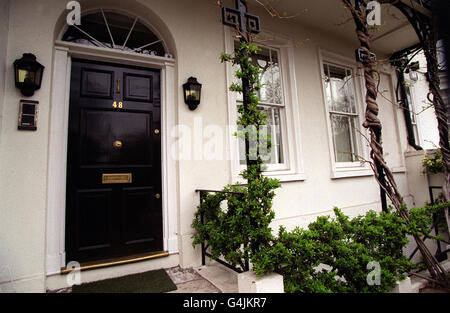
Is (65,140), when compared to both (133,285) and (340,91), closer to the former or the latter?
(133,285)

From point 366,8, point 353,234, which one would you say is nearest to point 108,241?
point 353,234

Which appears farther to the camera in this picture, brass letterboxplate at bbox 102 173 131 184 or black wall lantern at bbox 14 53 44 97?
brass letterboxplate at bbox 102 173 131 184

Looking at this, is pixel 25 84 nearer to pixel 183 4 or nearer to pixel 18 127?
pixel 18 127

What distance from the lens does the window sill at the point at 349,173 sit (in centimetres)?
417

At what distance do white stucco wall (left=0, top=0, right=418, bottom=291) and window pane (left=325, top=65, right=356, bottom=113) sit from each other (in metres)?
0.37

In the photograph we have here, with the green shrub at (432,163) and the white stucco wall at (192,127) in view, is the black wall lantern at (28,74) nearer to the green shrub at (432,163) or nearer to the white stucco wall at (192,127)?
the white stucco wall at (192,127)

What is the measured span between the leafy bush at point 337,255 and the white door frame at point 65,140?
1536 millimetres

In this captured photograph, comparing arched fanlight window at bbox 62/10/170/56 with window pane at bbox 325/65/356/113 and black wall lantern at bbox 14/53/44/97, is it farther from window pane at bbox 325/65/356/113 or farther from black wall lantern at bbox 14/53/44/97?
window pane at bbox 325/65/356/113

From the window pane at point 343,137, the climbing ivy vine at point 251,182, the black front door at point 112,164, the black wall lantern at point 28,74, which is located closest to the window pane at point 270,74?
the window pane at point 343,137

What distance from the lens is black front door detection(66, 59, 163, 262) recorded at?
8.59 ft

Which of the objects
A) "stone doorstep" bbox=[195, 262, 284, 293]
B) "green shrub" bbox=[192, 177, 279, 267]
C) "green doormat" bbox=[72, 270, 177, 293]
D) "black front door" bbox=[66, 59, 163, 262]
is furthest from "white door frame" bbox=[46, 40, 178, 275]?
"stone doorstep" bbox=[195, 262, 284, 293]

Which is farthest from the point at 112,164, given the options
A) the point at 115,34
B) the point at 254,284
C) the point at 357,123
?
the point at 357,123

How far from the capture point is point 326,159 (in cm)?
416

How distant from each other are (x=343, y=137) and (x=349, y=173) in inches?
31.8
